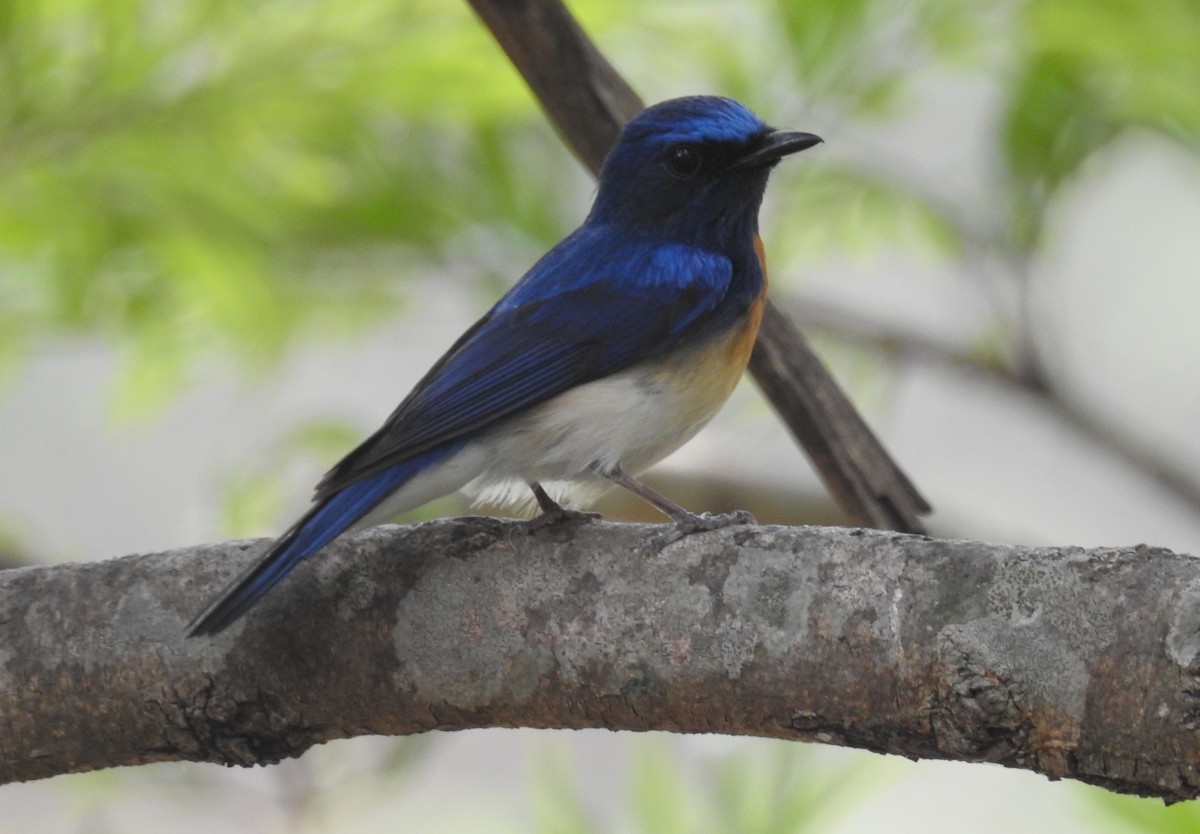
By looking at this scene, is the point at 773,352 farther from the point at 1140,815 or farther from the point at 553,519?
the point at 1140,815

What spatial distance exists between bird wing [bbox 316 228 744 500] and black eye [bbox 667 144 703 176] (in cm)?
16

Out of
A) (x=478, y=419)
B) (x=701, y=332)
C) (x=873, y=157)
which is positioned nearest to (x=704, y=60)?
(x=873, y=157)

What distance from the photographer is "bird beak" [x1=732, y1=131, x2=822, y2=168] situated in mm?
2525

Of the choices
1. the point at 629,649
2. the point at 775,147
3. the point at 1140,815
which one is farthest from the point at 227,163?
the point at 1140,815

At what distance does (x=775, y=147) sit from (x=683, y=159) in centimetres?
18

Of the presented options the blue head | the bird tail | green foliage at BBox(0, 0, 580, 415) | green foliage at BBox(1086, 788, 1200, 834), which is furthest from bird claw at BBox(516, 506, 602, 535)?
green foliage at BBox(0, 0, 580, 415)

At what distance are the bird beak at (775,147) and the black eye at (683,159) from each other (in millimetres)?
74

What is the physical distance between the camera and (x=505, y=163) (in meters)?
3.30

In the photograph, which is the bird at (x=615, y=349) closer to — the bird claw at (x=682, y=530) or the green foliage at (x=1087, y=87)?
the bird claw at (x=682, y=530)

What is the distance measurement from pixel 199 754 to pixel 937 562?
103cm

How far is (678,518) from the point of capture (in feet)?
6.93

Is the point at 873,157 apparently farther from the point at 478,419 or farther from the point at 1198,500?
the point at 478,419

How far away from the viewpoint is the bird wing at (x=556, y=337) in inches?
90.4

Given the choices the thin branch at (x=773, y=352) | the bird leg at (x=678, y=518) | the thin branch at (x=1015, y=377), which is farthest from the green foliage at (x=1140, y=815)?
the bird leg at (x=678, y=518)
